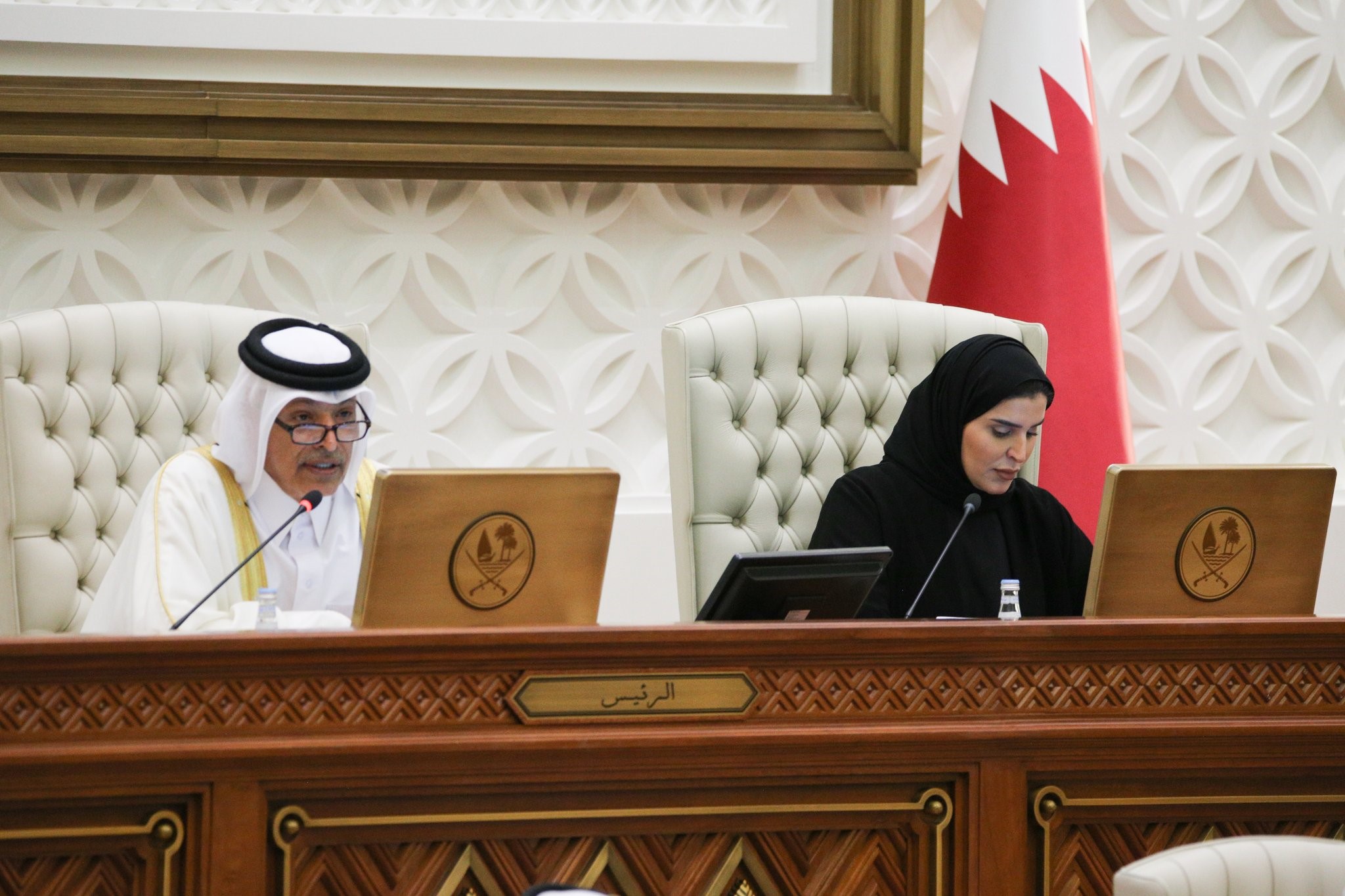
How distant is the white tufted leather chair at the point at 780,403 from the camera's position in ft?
8.32

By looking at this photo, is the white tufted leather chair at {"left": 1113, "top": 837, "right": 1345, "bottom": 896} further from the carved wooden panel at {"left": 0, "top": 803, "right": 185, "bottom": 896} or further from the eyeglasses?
the eyeglasses

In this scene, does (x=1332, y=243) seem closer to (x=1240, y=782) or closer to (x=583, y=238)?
(x=583, y=238)

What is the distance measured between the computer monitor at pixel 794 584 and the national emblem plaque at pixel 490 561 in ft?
0.76

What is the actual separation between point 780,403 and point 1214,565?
99 centimetres

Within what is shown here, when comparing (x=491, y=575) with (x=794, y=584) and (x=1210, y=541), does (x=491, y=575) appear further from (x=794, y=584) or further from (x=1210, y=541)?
(x=1210, y=541)

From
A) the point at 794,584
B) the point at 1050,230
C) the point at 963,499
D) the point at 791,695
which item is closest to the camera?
the point at 791,695

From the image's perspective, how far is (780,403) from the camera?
8.70 ft

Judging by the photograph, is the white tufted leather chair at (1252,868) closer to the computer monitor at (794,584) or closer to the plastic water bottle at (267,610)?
the computer monitor at (794,584)

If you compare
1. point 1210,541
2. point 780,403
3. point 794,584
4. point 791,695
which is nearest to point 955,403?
point 780,403

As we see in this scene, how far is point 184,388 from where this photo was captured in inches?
99.6

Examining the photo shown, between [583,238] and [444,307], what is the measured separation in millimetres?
355

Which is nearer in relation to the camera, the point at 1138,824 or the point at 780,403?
the point at 1138,824

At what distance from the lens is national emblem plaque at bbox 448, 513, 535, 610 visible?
1.58 meters

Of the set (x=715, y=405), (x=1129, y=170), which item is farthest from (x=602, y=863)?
(x=1129, y=170)
